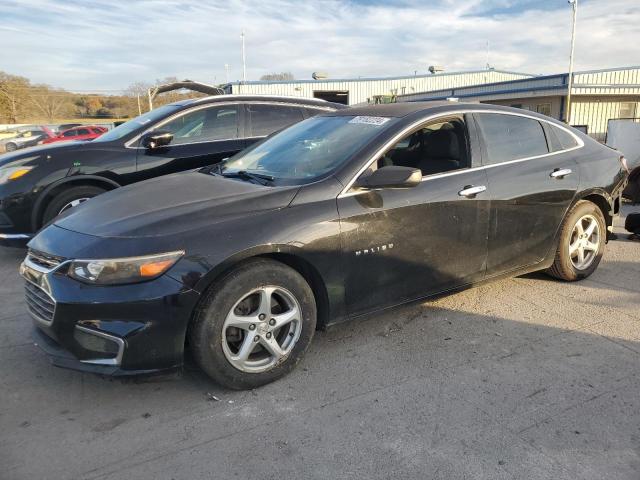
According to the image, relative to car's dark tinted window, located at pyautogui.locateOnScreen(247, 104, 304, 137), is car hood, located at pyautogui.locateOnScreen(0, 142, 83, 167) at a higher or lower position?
lower

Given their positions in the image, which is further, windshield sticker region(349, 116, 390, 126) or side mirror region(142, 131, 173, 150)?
side mirror region(142, 131, 173, 150)

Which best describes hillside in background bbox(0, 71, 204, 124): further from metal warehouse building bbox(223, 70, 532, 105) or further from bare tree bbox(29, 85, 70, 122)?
metal warehouse building bbox(223, 70, 532, 105)

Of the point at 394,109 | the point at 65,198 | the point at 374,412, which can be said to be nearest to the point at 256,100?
the point at 65,198

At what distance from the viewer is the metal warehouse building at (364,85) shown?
39.5 m

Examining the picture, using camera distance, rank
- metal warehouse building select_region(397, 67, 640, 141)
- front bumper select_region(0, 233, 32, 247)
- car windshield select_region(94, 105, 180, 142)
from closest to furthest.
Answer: front bumper select_region(0, 233, 32, 247)
car windshield select_region(94, 105, 180, 142)
metal warehouse building select_region(397, 67, 640, 141)

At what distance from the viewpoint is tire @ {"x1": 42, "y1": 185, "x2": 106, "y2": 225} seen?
565cm

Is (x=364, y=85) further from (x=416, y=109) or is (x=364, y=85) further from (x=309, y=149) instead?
(x=309, y=149)

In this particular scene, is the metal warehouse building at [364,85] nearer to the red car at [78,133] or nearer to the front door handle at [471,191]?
the red car at [78,133]

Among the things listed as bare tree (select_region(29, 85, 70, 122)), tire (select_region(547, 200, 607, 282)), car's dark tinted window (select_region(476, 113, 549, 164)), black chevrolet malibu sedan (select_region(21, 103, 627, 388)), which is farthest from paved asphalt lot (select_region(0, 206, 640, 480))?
bare tree (select_region(29, 85, 70, 122))

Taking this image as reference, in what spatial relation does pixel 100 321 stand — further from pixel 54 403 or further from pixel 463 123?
pixel 463 123

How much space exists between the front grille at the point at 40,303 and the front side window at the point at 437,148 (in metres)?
2.47

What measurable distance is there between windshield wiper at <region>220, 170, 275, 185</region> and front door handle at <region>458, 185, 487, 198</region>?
4.64 feet

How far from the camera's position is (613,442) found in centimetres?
255

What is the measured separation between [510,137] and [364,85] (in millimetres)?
39927
